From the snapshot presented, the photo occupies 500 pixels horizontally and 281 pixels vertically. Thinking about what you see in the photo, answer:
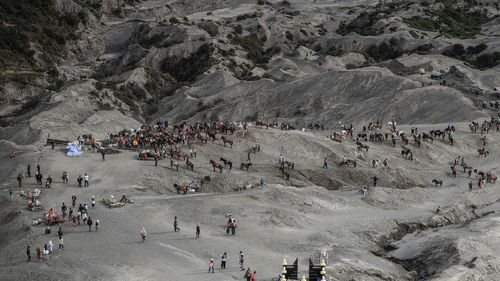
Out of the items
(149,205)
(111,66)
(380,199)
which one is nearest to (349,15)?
(111,66)

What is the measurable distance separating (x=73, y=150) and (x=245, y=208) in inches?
831

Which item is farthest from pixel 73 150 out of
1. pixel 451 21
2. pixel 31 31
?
pixel 451 21

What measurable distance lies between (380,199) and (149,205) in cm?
2207

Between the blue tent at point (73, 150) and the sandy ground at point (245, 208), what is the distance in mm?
687

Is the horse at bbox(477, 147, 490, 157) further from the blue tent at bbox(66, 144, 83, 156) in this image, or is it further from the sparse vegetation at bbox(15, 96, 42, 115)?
the sparse vegetation at bbox(15, 96, 42, 115)

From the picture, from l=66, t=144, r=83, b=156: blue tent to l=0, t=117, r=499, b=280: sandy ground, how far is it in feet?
2.26

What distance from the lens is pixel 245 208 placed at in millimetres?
52062

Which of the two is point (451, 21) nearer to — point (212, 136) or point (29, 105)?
point (29, 105)

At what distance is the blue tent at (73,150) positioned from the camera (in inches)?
2483

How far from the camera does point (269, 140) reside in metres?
72.2

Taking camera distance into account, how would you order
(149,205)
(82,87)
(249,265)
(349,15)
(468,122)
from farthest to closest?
(349,15), (82,87), (468,122), (149,205), (249,265)

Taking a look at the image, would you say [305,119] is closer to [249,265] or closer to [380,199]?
[380,199]

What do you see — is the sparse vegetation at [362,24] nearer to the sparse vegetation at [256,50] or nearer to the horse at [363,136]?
the sparse vegetation at [256,50]

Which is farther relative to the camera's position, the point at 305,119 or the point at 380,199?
the point at 305,119
